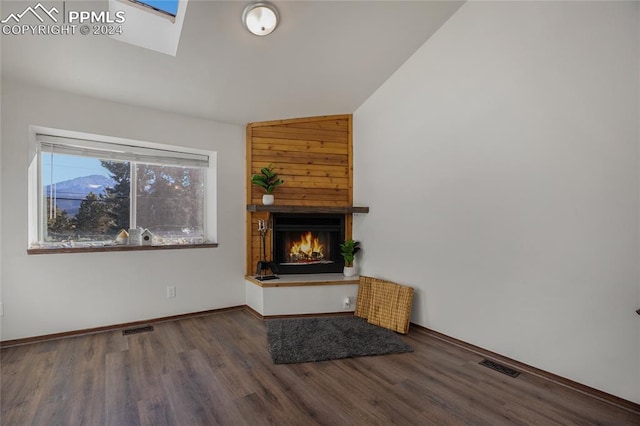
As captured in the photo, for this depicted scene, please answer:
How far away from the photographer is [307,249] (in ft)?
12.7

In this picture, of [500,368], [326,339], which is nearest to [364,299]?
[326,339]

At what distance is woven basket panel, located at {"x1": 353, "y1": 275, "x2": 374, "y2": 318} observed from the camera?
327 centimetres

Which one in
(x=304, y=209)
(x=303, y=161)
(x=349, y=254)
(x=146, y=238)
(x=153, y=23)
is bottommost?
(x=349, y=254)

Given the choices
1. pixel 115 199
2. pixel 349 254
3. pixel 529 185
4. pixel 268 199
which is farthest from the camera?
pixel 349 254

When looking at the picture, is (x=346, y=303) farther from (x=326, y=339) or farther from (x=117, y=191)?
(x=117, y=191)

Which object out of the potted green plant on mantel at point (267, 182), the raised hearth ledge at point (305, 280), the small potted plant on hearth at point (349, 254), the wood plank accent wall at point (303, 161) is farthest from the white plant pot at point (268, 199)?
the small potted plant on hearth at point (349, 254)

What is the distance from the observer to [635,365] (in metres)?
1.70

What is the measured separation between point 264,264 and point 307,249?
2.02 feet

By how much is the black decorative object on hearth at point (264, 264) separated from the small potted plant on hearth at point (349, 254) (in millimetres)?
837

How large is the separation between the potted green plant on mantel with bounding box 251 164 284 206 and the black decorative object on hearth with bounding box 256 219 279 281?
0.28m

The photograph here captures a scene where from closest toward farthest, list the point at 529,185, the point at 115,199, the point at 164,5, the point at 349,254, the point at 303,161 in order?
the point at 529,185, the point at 164,5, the point at 115,199, the point at 349,254, the point at 303,161

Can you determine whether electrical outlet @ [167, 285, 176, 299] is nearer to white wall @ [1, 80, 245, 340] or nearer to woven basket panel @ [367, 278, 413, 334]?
white wall @ [1, 80, 245, 340]

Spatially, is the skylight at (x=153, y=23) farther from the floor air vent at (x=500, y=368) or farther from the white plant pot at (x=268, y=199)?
the floor air vent at (x=500, y=368)

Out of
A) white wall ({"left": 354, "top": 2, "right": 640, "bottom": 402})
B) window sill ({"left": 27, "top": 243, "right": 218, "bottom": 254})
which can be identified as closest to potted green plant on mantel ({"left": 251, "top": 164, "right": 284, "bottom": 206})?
window sill ({"left": 27, "top": 243, "right": 218, "bottom": 254})
